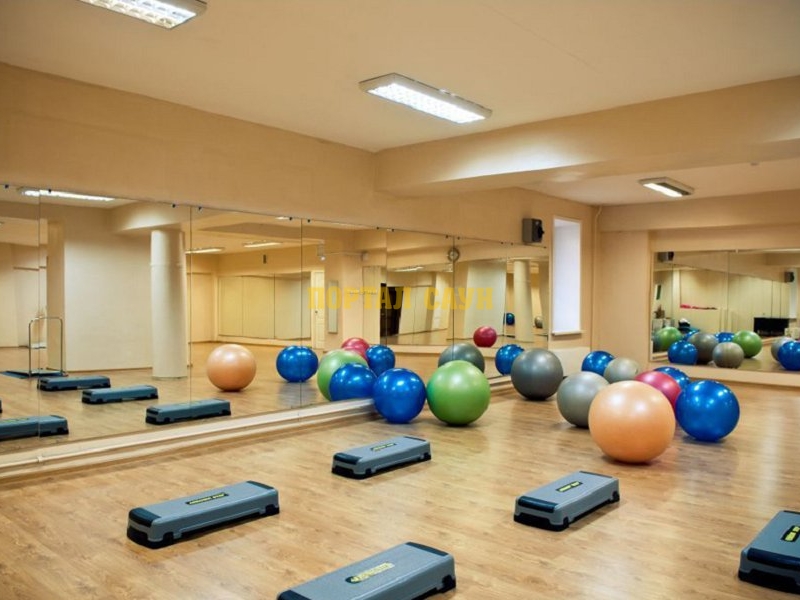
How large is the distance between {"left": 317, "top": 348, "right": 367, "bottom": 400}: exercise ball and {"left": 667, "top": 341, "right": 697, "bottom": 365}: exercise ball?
5771mm

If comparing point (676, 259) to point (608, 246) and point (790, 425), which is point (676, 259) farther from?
point (790, 425)

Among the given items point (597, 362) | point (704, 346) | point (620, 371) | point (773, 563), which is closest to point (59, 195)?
point (773, 563)

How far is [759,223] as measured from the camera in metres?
9.24

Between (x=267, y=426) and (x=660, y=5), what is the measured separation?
4.47 metres

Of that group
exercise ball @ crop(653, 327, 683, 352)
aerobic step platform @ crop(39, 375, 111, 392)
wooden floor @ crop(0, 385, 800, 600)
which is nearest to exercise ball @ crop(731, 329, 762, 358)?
exercise ball @ crop(653, 327, 683, 352)

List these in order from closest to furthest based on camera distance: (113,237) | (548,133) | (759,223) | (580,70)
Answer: (580,70) < (113,237) < (548,133) < (759,223)

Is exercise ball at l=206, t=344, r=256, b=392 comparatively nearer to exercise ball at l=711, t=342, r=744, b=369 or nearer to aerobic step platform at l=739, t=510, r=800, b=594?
aerobic step platform at l=739, t=510, r=800, b=594

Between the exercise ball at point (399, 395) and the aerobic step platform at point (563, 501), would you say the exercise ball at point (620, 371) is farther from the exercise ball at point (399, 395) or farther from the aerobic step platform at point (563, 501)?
the aerobic step platform at point (563, 501)

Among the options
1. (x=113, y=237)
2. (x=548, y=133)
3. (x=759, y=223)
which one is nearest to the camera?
(x=113, y=237)

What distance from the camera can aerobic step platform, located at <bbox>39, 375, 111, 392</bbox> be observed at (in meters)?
5.16

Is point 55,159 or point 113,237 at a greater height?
point 55,159

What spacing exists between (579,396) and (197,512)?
3703 millimetres

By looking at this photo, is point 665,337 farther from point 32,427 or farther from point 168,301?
point 32,427

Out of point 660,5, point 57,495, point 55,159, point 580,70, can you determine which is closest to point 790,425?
point 580,70
